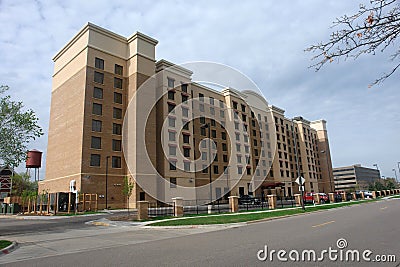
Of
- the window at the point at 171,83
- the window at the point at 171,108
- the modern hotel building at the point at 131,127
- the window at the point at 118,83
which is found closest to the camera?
the modern hotel building at the point at 131,127

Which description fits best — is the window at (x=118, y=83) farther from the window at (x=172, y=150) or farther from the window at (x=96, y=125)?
the window at (x=172, y=150)

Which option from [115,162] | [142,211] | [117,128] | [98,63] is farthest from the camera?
[117,128]

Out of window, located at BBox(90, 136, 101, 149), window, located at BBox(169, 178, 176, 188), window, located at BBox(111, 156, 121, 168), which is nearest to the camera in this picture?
window, located at BBox(90, 136, 101, 149)

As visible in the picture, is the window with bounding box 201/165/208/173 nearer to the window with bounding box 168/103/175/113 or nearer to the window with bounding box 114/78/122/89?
the window with bounding box 168/103/175/113

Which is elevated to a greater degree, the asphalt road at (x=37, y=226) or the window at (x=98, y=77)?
the window at (x=98, y=77)

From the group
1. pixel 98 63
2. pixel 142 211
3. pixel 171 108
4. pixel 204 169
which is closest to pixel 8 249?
pixel 142 211

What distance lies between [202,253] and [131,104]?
41.1 meters

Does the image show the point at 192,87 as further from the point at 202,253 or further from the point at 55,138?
the point at 202,253

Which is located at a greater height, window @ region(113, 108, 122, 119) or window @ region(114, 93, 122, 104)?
window @ region(114, 93, 122, 104)

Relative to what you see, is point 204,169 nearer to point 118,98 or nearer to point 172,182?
point 172,182

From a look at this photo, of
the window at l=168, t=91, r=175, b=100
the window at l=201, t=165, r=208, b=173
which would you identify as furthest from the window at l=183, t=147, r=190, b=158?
the window at l=168, t=91, r=175, b=100

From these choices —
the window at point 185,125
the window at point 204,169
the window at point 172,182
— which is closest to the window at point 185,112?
the window at point 185,125

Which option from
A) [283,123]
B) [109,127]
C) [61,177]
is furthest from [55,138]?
[283,123]

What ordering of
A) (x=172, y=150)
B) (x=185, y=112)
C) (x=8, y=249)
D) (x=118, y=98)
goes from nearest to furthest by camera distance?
(x=8, y=249), (x=118, y=98), (x=172, y=150), (x=185, y=112)
